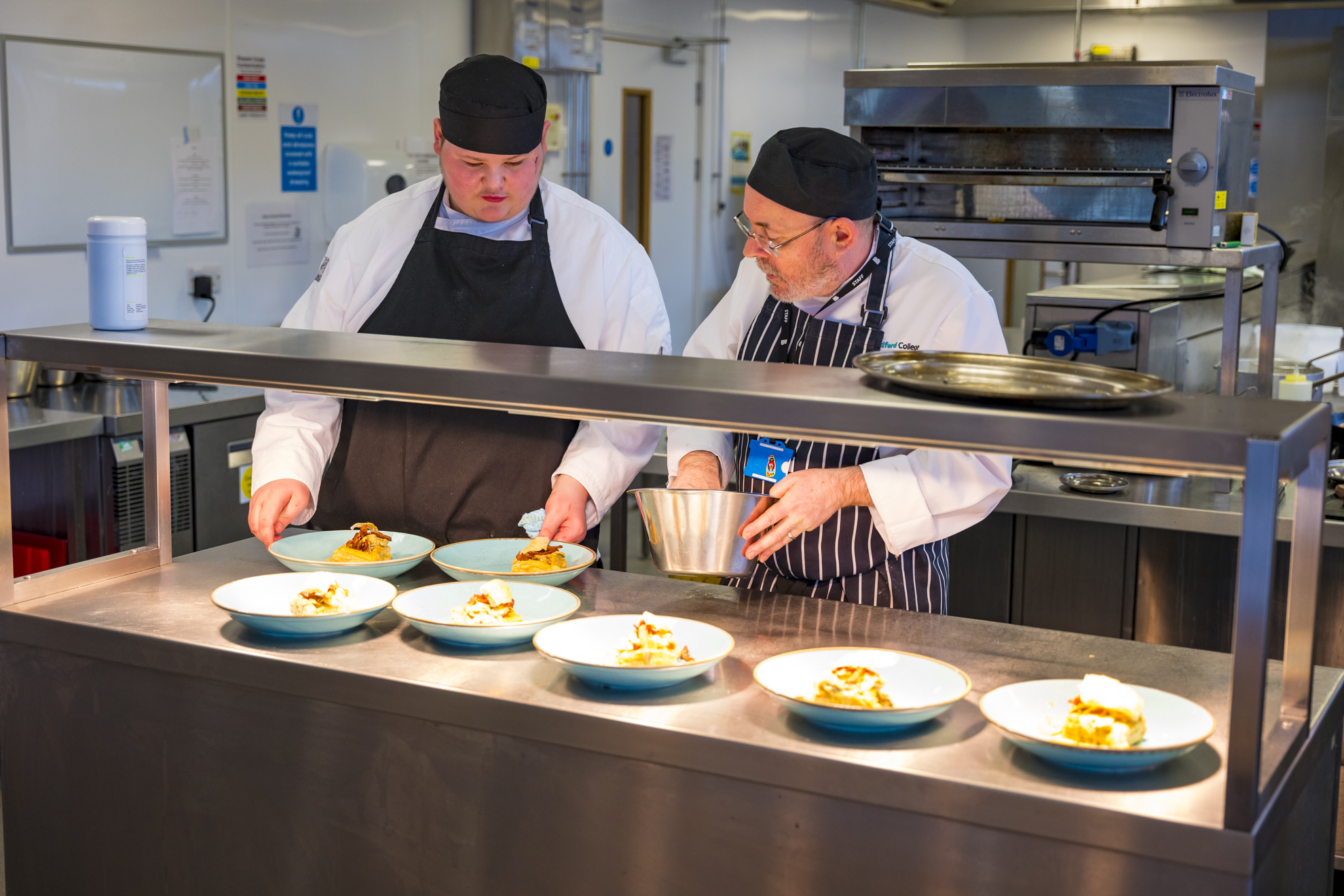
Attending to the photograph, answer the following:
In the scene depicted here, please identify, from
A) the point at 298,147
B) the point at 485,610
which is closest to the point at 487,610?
the point at 485,610

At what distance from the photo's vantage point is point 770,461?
2059 mm

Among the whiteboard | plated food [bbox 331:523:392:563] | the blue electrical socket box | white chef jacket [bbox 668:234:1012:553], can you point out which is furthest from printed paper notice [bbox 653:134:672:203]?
plated food [bbox 331:523:392:563]

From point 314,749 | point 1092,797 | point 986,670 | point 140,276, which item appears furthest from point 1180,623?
point 140,276

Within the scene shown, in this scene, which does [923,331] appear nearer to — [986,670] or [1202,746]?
[986,670]

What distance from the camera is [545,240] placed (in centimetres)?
232

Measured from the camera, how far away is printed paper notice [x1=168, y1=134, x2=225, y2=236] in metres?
4.18

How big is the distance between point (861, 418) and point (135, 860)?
1184mm

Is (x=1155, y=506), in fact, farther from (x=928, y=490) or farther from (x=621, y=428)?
(x=621, y=428)

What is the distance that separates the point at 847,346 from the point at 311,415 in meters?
0.93

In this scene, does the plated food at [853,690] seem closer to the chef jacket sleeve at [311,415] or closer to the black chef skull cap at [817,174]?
the black chef skull cap at [817,174]

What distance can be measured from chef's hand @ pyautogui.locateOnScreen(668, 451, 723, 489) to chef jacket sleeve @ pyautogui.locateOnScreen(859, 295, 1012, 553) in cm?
28

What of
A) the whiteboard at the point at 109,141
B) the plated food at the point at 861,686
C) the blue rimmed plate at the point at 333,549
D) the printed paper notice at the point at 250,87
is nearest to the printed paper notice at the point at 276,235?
the whiteboard at the point at 109,141

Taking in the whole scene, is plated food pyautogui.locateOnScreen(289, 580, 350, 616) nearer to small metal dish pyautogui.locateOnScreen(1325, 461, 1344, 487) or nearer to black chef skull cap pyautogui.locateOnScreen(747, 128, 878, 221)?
black chef skull cap pyautogui.locateOnScreen(747, 128, 878, 221)

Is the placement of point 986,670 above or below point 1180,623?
above
